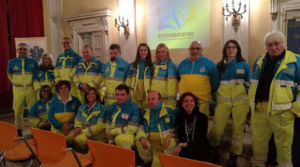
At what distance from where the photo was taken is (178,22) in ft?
18.3

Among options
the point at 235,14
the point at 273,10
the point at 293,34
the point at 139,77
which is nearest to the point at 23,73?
the point at 139,77

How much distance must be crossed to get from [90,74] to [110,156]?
2.30 m

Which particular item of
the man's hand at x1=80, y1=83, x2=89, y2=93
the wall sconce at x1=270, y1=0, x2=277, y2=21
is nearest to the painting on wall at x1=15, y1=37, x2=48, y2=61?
the man's hand at x1=80, y1=83, x2=89, y2=93

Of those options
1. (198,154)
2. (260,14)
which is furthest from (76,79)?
(260,14)

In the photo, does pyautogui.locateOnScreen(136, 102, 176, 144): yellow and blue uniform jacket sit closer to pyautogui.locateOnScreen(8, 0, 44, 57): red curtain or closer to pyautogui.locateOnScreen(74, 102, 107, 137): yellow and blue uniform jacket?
pyautogui.locateOnScreen(74, 102, 107, 137): yellow and blue uniform jacket

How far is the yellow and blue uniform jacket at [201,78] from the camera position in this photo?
9.20 feet

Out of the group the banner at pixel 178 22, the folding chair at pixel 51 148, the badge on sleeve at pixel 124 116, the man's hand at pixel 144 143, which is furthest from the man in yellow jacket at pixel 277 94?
the banner at pixel 178 22

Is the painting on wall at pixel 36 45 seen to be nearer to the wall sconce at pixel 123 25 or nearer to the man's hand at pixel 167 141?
the wall sconce at pixel 123 25

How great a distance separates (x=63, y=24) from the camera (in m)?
7.45

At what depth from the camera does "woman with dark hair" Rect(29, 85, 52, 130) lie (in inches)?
148

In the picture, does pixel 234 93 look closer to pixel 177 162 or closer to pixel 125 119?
pixel 125 119

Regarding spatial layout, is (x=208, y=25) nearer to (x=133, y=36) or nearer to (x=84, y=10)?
(x=133, y=36)

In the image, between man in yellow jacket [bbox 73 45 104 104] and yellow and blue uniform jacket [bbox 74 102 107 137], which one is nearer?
yellow and blue uniform jacket [bbox 74 102 107 137]

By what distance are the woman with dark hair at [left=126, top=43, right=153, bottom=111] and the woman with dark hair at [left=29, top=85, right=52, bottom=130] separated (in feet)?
4.63
